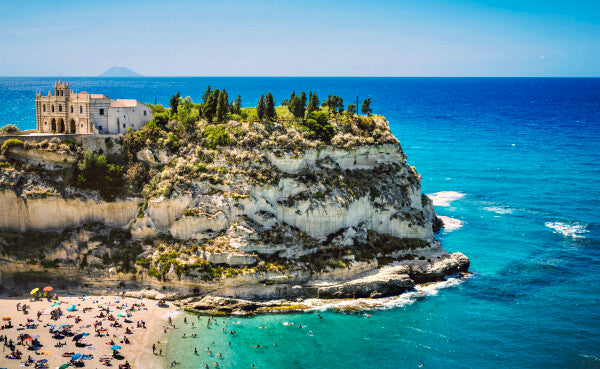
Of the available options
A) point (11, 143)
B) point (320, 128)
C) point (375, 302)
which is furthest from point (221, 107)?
point (375, 302)

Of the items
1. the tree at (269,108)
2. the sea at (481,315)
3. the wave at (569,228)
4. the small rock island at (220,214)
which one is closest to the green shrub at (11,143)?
the small rock island at (220,214)

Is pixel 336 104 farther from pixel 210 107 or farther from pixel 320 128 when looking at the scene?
pixel 210 107

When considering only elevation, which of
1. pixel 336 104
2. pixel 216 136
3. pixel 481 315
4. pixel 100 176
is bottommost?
pixel 481 315

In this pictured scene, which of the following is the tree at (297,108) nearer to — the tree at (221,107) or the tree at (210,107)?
the tree at (221,107)

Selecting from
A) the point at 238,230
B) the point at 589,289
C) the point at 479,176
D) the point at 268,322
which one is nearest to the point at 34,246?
the point at 238,230

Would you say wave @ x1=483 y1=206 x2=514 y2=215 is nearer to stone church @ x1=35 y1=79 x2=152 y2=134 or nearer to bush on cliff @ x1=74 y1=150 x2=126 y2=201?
stone church @ x1=35 y1=79 x2=152 y2=134

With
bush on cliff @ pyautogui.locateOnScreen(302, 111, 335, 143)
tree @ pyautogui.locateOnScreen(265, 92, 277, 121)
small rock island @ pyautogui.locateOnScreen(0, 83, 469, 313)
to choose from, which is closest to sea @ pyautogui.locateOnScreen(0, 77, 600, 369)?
small rock island @ pyautogui.locateOnScreen(0, 83, 469, 313)
